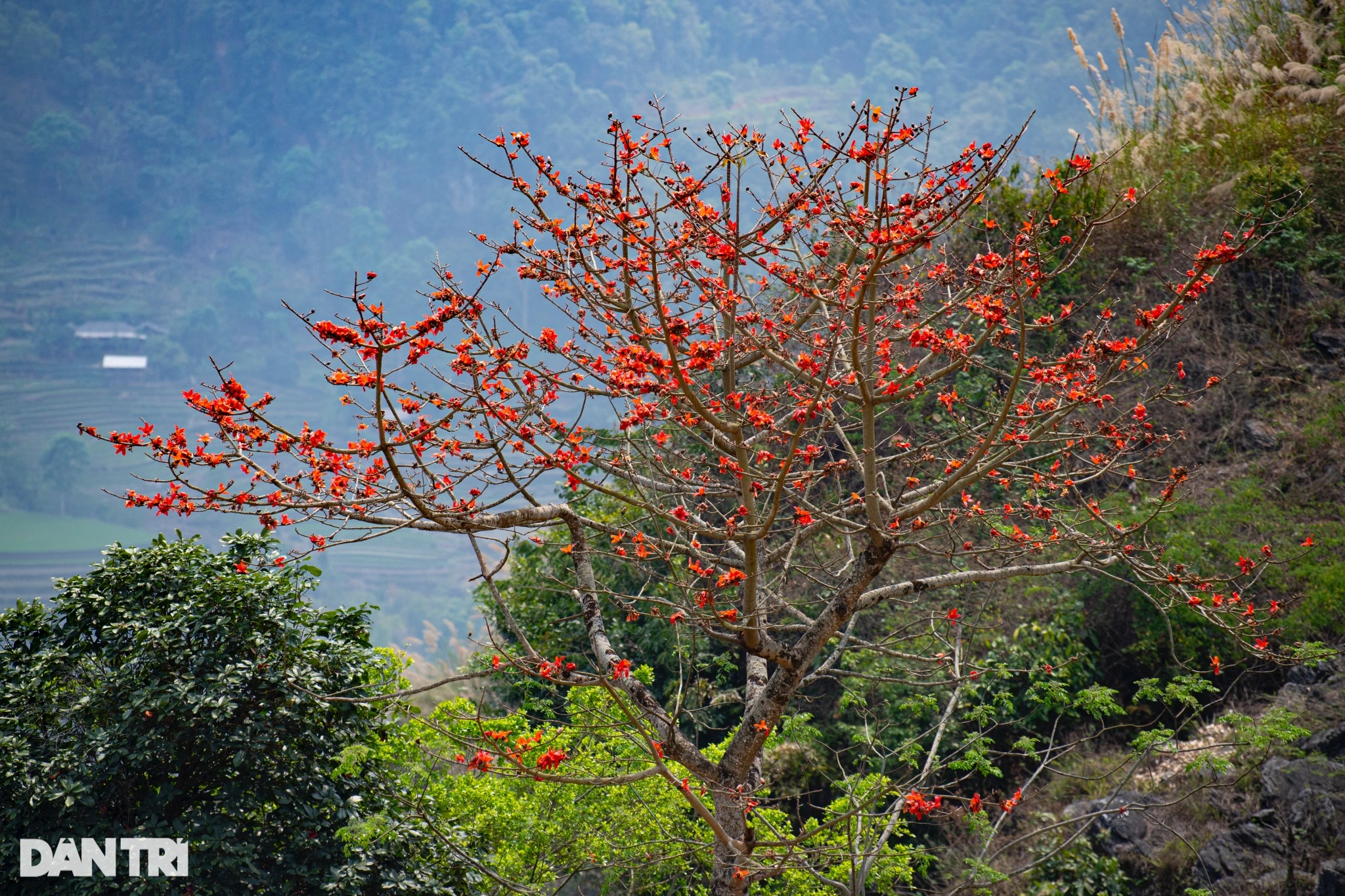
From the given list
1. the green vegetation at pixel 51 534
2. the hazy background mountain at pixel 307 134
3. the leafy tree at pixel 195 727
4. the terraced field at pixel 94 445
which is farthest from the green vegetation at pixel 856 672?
the hazy background mountain at pixel 307 134

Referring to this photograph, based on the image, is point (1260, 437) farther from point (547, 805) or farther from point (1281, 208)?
point (547, 805)

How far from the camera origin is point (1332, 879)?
13.7 feet

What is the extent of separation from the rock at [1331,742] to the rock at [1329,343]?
14.9 ft

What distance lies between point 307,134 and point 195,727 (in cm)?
9657

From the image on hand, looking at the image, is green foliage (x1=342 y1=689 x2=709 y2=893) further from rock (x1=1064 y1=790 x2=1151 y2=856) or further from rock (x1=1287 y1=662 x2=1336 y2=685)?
rock (x1=1287 y1=662 x2=1336 y2=685)

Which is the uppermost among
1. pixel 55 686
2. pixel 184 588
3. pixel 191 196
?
pixel 191 196

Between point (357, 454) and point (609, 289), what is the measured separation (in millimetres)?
1486

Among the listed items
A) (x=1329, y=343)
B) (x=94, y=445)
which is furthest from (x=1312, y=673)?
(x=94, y=445)

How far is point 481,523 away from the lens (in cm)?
348

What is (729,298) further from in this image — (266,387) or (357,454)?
(266,387)

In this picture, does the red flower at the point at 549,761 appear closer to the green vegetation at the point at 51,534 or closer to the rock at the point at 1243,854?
the rock at the point at 1243,854

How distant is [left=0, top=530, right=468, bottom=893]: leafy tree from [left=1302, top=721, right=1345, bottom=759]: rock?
5.07 m

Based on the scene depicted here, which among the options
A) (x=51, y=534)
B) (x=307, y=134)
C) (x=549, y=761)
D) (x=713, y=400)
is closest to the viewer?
(x=549, y=761)

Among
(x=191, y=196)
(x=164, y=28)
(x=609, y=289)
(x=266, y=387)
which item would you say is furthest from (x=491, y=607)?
(x=164, y=28)
